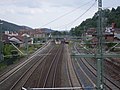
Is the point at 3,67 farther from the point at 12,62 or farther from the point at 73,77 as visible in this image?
the point at 73,77

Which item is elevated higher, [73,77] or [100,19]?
[100,19]

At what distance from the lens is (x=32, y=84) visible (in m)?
23.3

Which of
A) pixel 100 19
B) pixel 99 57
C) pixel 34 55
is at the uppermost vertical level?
pixel 100 19

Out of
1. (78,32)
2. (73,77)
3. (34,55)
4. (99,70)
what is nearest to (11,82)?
(73,77)

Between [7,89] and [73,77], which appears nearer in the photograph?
[7,89]

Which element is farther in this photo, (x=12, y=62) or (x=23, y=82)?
(x=12, y=62)

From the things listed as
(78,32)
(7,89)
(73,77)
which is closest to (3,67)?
(73,77)

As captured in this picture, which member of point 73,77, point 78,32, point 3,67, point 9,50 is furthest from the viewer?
point 78,32

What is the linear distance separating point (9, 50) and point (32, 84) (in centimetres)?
1463

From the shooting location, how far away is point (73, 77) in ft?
88.4

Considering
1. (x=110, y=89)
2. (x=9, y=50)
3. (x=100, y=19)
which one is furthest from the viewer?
(x=9, y=50)

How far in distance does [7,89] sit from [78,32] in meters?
44.9

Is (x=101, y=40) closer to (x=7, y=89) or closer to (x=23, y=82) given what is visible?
(x=7, y=89)

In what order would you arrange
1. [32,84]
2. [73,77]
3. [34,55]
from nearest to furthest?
1. [32,84]
2. [73,77]
3. [34,55]
